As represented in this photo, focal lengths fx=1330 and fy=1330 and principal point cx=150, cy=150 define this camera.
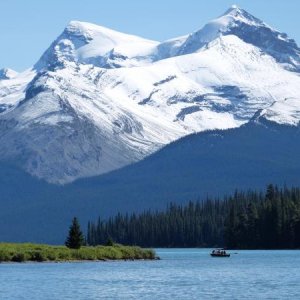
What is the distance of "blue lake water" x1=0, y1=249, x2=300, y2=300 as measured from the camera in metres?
123

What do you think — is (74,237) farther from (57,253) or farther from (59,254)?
(57,253)

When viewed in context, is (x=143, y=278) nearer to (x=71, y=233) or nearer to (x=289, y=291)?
(x=289, y=291)

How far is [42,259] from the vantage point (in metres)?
180

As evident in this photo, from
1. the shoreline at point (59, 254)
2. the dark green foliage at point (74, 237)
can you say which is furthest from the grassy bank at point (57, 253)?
the dark green foliage at point (74, 237)

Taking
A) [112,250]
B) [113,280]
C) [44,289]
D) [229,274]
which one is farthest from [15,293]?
[112,250]

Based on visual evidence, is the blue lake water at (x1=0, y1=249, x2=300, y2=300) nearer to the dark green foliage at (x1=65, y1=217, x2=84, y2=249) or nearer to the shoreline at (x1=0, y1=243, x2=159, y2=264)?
the shoreline at (x1=0, y1=243, x2=159, y2=264)

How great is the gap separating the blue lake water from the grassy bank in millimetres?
1155

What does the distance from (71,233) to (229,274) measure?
39987 mm

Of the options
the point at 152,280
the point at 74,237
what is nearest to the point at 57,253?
the point at 74,237

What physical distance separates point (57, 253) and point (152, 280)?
134 ft

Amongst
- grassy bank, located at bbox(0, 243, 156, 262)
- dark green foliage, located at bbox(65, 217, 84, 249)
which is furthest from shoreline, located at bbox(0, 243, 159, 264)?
dark green foliage, located at bbox(65, 217, 84, 249)

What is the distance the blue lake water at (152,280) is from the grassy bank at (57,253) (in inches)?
45.5

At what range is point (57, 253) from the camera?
18162 centimetres

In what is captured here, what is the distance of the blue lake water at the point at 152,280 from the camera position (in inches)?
4852
